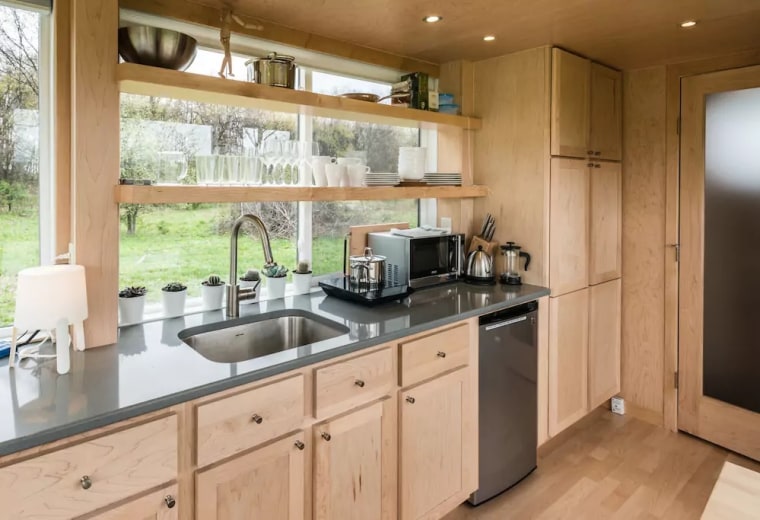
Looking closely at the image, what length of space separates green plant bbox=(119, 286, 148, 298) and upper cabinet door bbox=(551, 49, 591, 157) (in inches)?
81.6

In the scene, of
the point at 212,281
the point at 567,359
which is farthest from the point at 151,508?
the point at 567,359

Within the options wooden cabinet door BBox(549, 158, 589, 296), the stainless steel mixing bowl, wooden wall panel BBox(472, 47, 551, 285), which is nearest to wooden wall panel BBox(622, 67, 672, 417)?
wooden cabinet door BBox(549, 158, 589, 296)

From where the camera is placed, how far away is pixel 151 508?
1.35m

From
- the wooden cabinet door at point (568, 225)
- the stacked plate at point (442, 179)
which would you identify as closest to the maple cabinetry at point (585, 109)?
the wooden cabinet door at point (568, 225)

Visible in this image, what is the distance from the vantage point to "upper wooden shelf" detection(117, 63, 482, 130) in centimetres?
172

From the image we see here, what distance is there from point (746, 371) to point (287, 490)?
8.41ft

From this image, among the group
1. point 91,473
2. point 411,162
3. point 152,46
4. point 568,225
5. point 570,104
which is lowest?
point 91,473

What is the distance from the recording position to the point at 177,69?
1.82 m

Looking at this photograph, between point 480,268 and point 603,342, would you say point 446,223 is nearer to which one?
point 480,268

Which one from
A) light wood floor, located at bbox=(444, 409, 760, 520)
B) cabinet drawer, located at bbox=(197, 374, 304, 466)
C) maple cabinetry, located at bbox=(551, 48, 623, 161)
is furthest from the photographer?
maple cabinetry, located at bbox=(551, 48, 623, 161)

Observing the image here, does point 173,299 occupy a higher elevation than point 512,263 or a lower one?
lower

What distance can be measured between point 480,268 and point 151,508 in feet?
6.29

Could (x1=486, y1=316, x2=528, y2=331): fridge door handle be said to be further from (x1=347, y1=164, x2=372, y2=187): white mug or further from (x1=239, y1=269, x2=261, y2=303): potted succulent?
(x1=239, y1=269, x2=261, y2=303): potted succulent

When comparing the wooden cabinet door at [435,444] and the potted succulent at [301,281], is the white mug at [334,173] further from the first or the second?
the wooden cabinet door at [435,444]
